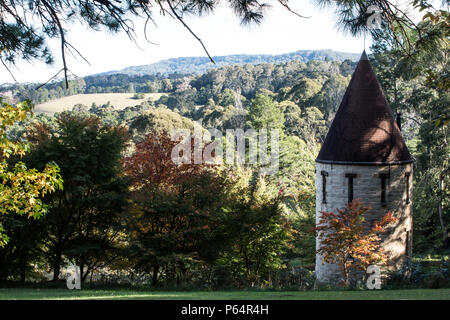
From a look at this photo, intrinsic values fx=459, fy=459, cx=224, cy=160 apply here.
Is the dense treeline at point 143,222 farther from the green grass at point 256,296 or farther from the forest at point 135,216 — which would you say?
the green grass at point 256,296

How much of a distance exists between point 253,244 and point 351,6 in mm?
10541

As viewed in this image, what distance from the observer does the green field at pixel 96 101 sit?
77250 millimetres

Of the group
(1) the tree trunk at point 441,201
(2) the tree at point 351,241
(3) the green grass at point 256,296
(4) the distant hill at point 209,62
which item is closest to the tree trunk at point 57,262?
(3) the green grass at point 256,296

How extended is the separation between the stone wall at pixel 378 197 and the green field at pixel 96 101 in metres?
Answer: 62.9

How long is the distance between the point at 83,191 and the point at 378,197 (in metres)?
10.5

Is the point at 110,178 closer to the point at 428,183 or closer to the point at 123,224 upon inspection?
the point at 123,224

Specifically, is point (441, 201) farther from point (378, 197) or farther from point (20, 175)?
point (20, 175)

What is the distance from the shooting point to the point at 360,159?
1659 centimetres

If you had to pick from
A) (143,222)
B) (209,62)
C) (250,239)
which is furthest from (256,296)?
(209,62)

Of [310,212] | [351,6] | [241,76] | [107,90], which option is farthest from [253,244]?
[107,90]

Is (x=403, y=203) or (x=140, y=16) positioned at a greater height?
(x=140, y=16)

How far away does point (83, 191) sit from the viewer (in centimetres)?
1600

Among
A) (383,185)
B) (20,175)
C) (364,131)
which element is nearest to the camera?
(20,175)
